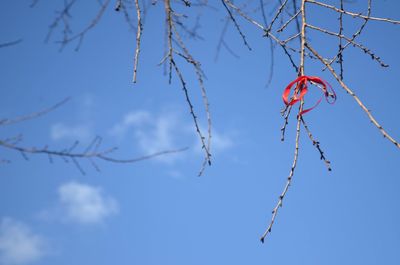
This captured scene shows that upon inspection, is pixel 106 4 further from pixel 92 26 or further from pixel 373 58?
pixel 373 58

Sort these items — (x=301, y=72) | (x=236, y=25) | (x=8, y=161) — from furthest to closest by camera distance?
1. (x=236, y=25)
2. (x=8, y=161)
3. (x=301, y=72)

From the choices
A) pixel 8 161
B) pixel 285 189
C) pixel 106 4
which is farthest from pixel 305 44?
pixel 8 161

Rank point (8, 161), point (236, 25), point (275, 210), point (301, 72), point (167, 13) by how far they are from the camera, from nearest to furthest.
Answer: point (275, 210), point (301, 72), point (167, 13), point (8, 161), point (236, 25)

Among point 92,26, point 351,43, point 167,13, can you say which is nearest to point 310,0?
point 351,43

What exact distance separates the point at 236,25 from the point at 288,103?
2.03 feet

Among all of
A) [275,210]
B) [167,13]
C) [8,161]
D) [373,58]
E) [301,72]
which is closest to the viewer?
[275,210]

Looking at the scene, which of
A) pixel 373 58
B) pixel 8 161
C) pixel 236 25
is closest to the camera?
pixel 373 58

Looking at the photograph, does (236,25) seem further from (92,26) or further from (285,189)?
(285,189)

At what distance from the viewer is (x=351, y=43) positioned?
4.25 ft

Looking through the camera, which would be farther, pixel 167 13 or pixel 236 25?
pixel 236 25

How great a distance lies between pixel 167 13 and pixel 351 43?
716mm

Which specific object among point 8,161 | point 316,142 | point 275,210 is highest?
point 8,161

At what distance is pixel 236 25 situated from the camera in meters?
1.66

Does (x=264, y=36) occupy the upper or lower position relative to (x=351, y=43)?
upper
